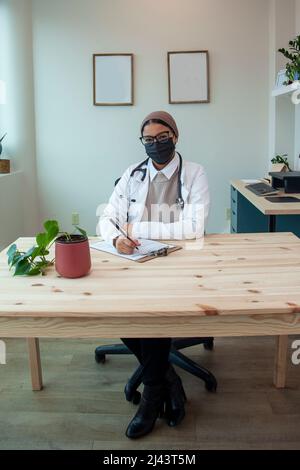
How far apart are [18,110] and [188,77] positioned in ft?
5.14

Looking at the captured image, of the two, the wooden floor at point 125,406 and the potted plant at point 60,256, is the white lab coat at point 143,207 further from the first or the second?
the wooden floor at point 125,406

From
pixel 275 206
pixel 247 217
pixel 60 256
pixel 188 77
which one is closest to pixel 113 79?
pixel 188 77

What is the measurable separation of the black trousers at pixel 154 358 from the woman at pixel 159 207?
0.7 inches

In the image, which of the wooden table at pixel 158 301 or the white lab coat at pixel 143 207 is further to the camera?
the white lab coat at pixel 143 207

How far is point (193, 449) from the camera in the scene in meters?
1.68

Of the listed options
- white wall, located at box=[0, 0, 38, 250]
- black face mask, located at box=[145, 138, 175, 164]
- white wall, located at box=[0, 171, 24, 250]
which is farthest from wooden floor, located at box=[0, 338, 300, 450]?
white wall, located at box=[0, 0, 38, 250]

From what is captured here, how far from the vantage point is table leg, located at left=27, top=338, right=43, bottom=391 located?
Answer: 6.61 ft

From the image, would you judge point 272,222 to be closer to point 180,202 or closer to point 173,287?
point 180,202

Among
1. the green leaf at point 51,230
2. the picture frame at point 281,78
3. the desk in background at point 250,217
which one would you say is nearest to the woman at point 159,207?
the green leaf at point 51,230

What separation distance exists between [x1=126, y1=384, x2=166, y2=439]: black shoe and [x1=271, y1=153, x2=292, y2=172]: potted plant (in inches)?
96.7

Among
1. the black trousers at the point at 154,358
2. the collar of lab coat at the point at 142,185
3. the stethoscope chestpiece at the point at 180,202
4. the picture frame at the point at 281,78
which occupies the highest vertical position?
A: the picture frame at the point at 281,78

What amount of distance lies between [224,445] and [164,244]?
2.56 ft

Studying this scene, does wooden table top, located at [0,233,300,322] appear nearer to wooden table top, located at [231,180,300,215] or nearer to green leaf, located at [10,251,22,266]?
green leaf, located at [10,251,22,266]

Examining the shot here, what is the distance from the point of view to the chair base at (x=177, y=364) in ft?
6.47
